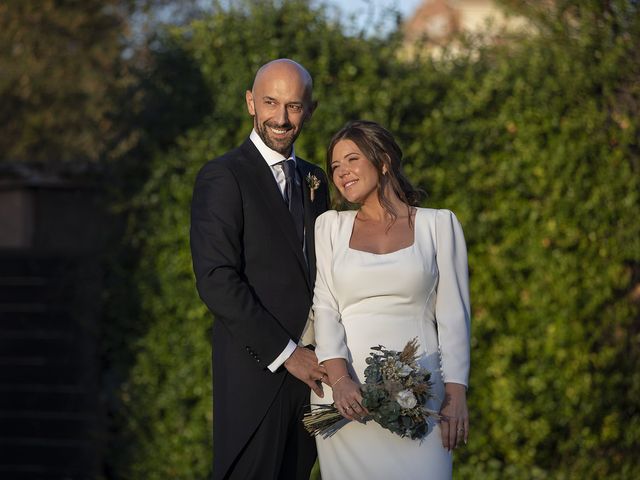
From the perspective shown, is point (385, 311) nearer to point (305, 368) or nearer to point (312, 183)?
point (305, 368)

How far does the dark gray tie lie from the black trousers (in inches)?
23.9

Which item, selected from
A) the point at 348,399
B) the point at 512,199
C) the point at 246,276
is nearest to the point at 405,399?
the point at 348,399

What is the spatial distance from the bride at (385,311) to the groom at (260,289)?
0.11m

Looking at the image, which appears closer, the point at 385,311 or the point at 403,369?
the point at 403,369

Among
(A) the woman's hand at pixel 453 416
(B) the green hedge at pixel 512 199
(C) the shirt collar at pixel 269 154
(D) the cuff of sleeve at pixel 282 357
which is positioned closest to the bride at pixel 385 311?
(A) the woman's hand at pixel 453 416

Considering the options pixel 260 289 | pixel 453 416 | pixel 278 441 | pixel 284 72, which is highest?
pixel 284 72

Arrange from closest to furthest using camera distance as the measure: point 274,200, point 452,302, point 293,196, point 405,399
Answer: point 405,399 → point 452,302 → point 274,200 → point 293,196

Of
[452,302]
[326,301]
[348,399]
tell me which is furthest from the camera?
[326,301]

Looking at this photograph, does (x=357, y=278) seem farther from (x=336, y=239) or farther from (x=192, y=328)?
(x=192, y=328)

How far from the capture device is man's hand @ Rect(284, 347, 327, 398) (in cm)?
363

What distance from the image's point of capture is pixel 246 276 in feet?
12.2

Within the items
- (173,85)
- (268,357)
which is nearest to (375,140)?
(268,357)

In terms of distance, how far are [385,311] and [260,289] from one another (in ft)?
1.59

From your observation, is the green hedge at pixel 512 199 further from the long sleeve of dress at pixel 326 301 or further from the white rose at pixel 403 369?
the white rose at pixel 403 369
